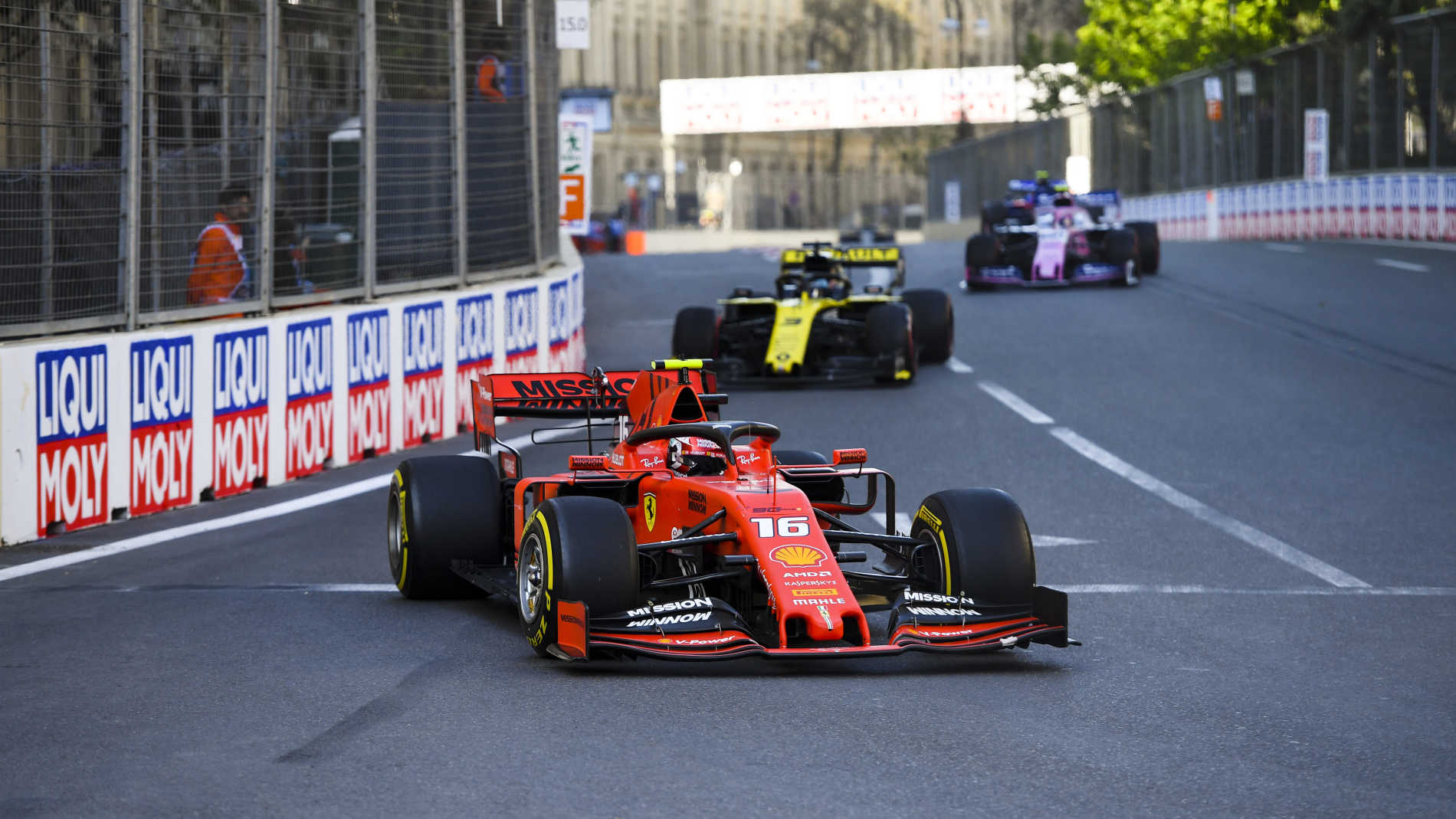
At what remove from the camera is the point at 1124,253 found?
89.0 ft

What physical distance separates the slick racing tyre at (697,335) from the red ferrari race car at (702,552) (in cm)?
956

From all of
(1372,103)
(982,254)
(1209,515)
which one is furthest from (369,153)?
(1372,103)

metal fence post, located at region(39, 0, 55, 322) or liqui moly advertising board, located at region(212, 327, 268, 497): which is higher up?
metal fence post, located at region(39, 0, 55, 322)

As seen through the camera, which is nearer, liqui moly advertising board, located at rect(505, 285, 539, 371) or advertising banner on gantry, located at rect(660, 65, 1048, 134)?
liqui moly advertising board, located at rect(505, 285, 539, 371)

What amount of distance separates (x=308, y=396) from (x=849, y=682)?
6.83m

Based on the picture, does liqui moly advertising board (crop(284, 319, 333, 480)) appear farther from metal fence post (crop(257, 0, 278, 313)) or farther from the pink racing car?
the pink racing car

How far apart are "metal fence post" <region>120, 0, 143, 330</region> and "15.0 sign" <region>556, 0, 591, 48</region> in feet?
34.1

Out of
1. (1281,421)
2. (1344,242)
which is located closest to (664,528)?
(1281,421)

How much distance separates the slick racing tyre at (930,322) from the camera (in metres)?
19.1

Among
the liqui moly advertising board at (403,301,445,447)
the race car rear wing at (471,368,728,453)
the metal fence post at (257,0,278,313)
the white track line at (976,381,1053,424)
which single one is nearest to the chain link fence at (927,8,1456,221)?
the white track line at (976,381,1053,424)

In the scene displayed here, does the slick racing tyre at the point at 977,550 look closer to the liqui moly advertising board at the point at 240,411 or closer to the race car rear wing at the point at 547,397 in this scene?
the race car rear wing at the point at 547,397

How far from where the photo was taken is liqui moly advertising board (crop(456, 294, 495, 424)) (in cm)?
1517

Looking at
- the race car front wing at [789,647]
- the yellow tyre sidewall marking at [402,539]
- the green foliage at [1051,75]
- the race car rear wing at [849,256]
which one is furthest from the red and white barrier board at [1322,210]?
the race car front wing at [789,647]

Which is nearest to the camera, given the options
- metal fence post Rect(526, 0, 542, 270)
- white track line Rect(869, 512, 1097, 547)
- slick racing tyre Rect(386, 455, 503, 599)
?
slick racing tyre Rect(386, 455, 503, 599)
